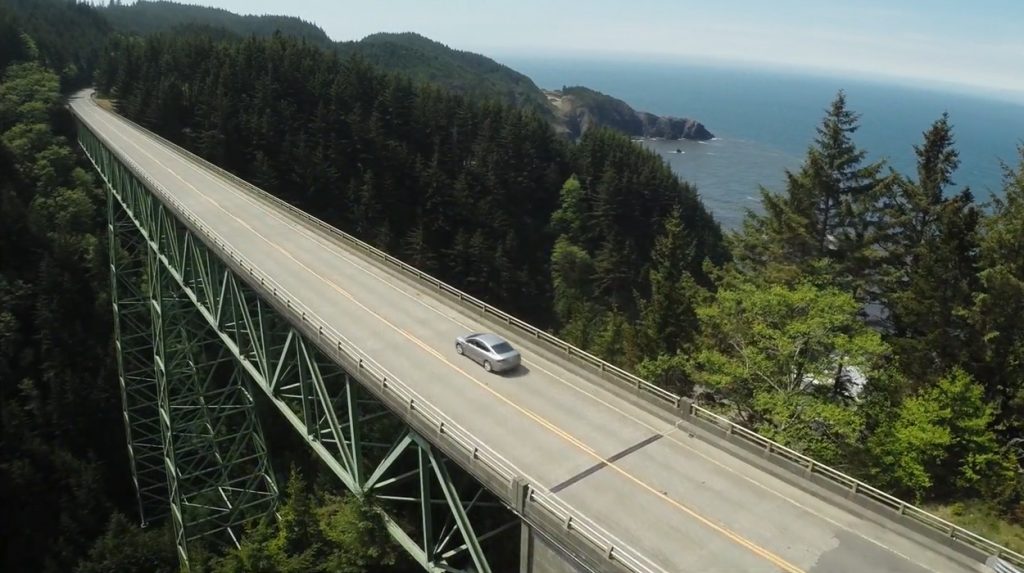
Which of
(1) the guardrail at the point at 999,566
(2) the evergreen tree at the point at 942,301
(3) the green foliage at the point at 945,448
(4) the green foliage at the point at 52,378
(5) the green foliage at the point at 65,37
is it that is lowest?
(4) the green foliage at the point at 52,378

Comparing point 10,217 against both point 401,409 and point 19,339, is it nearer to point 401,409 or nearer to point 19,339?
point 19,339

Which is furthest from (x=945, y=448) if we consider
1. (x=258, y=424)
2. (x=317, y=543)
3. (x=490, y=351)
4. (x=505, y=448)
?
(x=258, y=424)

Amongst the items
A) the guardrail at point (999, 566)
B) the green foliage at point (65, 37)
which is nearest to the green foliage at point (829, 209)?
the guardrail at point (999, 566)

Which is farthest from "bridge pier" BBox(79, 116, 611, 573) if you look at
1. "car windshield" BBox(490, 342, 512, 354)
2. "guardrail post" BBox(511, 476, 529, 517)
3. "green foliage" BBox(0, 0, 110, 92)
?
"green foliage" BBox(0, 0, 110, 92)

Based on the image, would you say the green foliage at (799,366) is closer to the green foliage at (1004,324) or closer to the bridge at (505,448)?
the bridge at (505,448)

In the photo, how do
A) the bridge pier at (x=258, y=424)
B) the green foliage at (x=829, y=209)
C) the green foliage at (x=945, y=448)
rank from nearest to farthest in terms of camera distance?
the bridge pier at (x=258, y=424) → the green foliage at (x=945, y=448) → the green foliage at (x=829, y=209)
